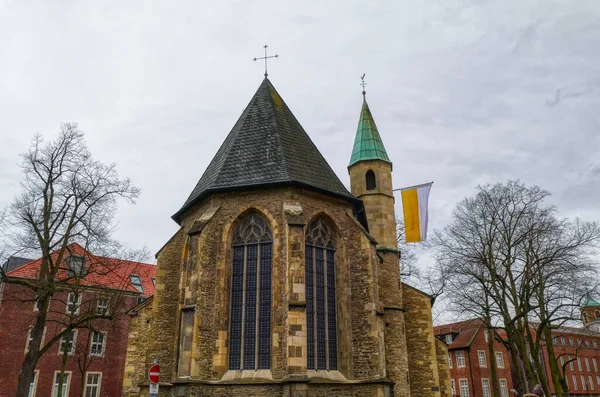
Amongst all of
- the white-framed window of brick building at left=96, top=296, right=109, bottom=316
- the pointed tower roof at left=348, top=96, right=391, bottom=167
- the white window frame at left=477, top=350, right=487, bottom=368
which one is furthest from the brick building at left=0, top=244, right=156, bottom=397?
the white window frame at left=477, top=350, right=487, bottom=368

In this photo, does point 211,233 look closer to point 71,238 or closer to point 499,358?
point 71,238

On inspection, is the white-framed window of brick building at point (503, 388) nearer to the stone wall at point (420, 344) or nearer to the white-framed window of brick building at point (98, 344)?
the stone wall at point (420, 344)

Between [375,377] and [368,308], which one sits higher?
[368,308]

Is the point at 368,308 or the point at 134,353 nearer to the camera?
the point at 368,308

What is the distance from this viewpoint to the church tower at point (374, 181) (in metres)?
21.0

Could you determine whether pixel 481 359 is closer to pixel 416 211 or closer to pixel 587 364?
pixel 587 364

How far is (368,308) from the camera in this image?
14945 mm

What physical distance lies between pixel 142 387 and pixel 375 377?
298 inches

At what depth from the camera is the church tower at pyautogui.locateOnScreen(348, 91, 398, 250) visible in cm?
2095

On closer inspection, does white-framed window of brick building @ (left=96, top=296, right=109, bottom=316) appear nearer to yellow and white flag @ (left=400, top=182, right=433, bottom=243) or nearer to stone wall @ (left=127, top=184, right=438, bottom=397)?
stone wall @ (left=127, top=184, right=438, bottom=397)

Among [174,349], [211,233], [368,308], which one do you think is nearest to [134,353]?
[174,349]

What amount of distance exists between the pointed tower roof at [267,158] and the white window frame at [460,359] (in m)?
33.1

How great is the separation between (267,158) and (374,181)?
7223 mm

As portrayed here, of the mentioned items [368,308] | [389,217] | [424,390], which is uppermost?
[389,217]
